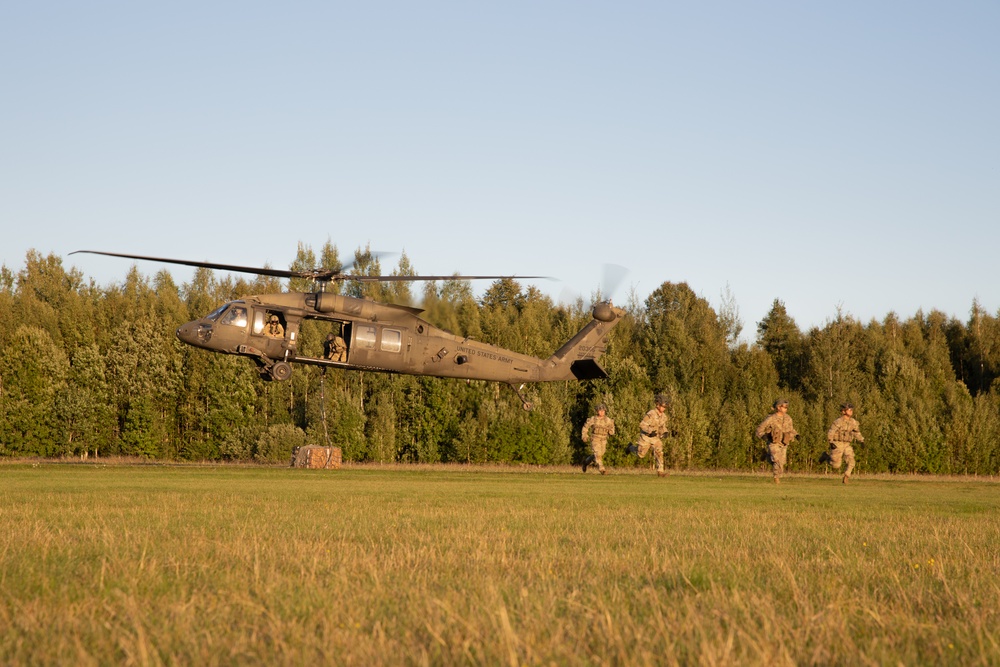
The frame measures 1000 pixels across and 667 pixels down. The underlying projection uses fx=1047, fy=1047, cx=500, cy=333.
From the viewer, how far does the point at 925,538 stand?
456 inches

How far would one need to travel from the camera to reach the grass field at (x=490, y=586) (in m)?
5.29

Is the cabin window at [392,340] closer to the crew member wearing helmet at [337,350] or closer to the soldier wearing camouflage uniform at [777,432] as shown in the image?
the crew member wearing helmet at [337,350]

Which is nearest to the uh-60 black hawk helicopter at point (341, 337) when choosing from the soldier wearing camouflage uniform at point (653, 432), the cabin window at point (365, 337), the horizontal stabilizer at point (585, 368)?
the cabin window at point (365, 337)

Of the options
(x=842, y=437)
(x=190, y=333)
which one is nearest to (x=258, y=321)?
(x=190, y=333)

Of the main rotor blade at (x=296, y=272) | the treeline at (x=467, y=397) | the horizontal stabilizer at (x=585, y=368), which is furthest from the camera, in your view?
the treeline at (x=467, y=397)

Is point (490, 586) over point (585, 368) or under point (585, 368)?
under

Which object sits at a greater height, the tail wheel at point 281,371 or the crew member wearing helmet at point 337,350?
the crew member wearing helmet at point 337,350

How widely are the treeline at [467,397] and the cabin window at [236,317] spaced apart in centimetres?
1786

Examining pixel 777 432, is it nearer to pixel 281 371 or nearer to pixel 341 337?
pixel 341 337

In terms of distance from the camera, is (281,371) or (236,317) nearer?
(236,317)

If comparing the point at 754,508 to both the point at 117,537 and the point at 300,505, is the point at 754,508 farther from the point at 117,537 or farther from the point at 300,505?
the point at 117,537

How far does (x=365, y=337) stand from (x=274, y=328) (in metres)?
2.64

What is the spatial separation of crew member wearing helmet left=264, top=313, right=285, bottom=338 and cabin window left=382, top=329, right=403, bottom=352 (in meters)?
2.95

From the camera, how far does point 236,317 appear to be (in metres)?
30.0
